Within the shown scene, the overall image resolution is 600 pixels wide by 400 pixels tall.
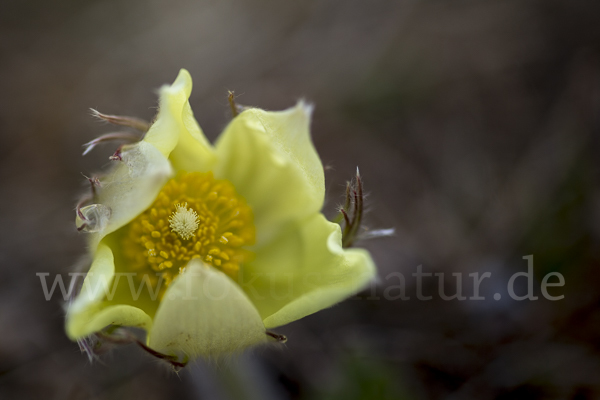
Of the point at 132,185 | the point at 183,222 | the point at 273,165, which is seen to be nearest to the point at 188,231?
the point at 183,222

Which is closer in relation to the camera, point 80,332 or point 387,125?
point 80,332

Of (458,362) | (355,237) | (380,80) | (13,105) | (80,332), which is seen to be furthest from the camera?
(380,80)

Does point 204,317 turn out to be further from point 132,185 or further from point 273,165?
point 273,165

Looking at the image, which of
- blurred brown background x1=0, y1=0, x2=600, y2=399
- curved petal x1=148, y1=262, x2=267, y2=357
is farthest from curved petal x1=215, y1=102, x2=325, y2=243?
blurred brown background x1=0, y1=0, x2=600, y2=399

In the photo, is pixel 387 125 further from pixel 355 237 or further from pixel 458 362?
pixel 355 237

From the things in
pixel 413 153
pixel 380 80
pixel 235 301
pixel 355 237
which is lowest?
pixel 235 301

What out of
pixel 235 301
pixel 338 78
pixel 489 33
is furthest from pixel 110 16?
pixel 235 301
